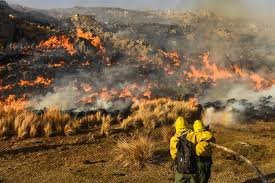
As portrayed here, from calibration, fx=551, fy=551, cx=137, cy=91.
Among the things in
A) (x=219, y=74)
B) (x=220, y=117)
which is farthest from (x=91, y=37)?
(x=220, y=117)

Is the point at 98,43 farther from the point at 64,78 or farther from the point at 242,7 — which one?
the point at 242,7

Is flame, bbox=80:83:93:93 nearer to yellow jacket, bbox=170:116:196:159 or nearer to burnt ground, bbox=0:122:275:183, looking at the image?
burnt ground, bbox=0:122:275:183

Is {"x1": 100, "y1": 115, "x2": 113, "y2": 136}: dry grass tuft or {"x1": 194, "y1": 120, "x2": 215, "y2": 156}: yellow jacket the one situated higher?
{"x1": 194, "y1": 120, "x2": 215, "y2": 156}: yellow jacket

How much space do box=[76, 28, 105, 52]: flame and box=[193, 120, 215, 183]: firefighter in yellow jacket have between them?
28156mm

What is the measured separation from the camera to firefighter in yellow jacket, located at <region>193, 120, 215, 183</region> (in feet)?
31.0

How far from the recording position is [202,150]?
9469mm

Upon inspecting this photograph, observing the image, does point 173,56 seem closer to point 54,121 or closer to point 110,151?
point 54,121

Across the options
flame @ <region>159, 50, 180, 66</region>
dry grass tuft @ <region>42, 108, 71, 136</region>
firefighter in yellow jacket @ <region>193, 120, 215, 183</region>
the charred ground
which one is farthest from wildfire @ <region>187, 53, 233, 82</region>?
firefighter in yellow jacket @ <region>193, 120, 215, 183</region>

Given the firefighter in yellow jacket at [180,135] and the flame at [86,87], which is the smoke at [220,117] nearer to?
the flame at [86,87]

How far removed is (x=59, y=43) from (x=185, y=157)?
28.0 m

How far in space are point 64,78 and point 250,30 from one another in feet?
124

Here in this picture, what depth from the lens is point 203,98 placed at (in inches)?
1207

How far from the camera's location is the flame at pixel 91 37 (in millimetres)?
38059

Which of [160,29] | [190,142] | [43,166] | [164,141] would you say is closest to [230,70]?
[160,29]
